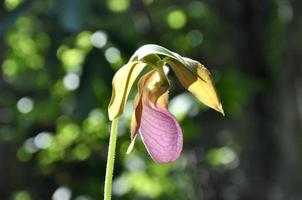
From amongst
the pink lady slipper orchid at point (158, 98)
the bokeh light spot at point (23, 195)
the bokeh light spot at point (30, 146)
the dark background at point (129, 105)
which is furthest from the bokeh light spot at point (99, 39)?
the pink lady slipper orchid at point (158, 98)

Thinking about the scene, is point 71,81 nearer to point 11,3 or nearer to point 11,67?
point 11,3

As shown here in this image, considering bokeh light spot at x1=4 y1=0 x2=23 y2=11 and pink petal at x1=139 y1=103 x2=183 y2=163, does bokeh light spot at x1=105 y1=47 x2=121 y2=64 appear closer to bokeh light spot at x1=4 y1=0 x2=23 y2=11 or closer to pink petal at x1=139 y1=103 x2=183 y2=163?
bokeh light spot at x1=4 y1=0 x2=23 y2=11

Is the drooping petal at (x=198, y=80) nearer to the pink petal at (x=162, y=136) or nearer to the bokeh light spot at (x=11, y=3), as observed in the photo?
the pink petal at (x=162, y=136)

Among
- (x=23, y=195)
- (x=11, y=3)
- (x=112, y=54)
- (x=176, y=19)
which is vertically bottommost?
(x=23, y=195)

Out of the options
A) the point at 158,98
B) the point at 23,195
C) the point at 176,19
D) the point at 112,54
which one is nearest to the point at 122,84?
the point at 158,98

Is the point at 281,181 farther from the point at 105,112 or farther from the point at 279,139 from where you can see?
the point at 105,112

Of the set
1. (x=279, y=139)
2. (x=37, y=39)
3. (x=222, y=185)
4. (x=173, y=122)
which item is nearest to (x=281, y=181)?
(x=279, y=139)

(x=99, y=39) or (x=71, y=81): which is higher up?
(x=99, y=39)
